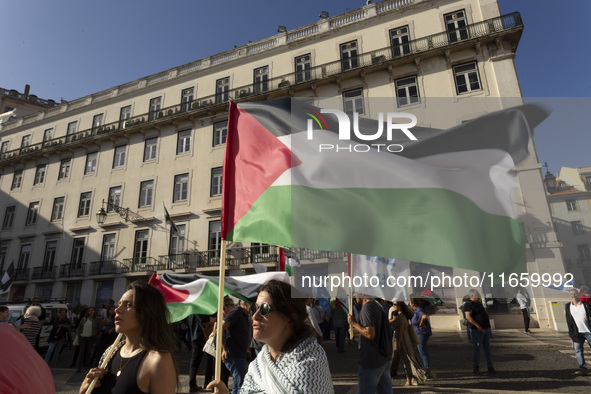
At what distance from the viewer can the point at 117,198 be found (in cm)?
2633

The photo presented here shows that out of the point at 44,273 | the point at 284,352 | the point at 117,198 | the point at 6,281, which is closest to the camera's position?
the point at 284,352

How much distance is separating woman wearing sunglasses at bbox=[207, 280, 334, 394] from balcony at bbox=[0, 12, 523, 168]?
69.7 ft

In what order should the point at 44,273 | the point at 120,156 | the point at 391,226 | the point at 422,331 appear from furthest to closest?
the point at 120,156, the point at 44,273, the point at 422,331, the point at 391,226

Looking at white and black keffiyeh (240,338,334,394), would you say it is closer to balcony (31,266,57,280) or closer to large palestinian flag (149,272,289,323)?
large palestinian flag (149,272,289,323)

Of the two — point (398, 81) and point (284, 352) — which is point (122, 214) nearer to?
point (398, 81)

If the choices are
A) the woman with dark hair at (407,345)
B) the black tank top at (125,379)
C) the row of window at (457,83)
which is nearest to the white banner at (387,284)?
the black tank top at (125,379)

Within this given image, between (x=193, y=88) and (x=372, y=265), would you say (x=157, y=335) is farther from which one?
(x=193, y=88)

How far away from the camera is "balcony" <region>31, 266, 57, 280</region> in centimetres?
2612

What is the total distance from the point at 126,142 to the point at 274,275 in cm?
2320

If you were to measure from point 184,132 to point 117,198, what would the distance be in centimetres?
684

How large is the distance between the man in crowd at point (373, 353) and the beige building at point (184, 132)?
597 inches

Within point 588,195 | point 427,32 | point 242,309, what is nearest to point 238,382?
point 242,309

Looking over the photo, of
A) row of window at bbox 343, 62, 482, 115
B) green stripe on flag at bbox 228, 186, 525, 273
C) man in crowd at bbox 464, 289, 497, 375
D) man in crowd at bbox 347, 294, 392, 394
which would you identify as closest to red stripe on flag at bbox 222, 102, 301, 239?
green stripe on flag at bbox 228, 186, 525, 273


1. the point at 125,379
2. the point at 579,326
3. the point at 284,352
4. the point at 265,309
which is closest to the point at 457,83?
the point at 579,326
